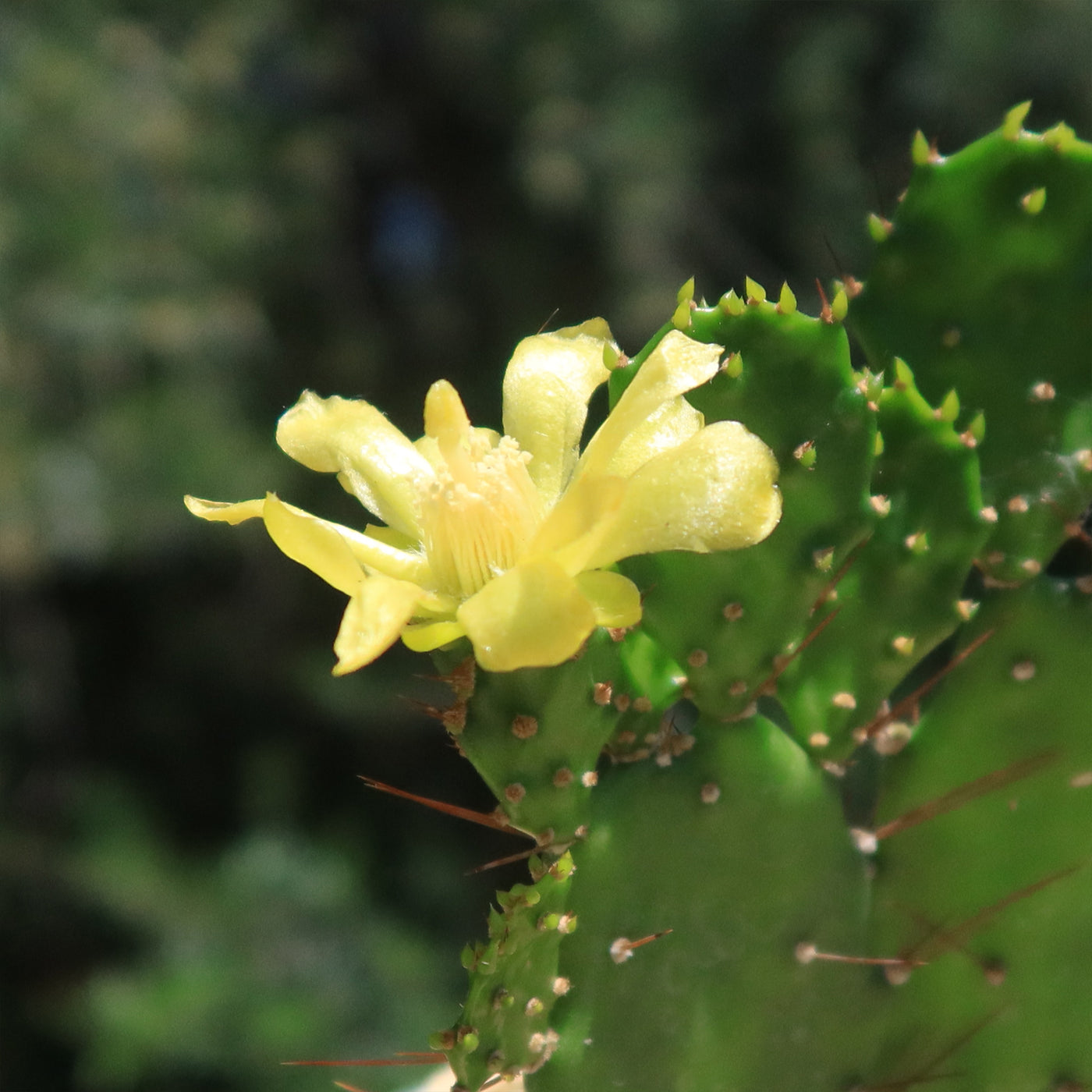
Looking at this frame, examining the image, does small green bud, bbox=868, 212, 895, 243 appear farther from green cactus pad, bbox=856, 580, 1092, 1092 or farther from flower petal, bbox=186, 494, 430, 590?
flower petal, bbox=186, 494, 430, 590

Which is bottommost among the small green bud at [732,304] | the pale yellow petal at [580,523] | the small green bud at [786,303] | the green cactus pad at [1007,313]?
the pale yellow petal at [580,523]

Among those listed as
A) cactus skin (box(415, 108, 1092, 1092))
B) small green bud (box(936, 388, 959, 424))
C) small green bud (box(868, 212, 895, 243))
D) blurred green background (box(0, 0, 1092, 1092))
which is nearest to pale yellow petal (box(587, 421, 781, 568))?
cactus skin (box(415, 108, 1092, 1092))

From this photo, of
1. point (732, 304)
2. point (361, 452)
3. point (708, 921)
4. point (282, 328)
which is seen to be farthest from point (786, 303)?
point (282, 328)

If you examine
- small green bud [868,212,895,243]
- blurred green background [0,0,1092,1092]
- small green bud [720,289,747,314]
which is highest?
blurred green background [0,0,1092,1092]

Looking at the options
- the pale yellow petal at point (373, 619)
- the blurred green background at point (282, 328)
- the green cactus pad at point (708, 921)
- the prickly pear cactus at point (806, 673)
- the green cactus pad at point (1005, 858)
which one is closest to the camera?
the pale yellow petal at point (373, 619)

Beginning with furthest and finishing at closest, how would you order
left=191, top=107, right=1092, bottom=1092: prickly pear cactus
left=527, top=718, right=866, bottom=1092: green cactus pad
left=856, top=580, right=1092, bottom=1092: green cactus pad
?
left=856, top=580, right=1092, bottom=1092: green cactus pad → left=527, top=718, right=866, bottom=1092: green cactus pad → left=191, top=107, right=1092, bottom=1092: prickly pear cactus

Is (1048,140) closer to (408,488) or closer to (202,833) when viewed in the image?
(408,488)

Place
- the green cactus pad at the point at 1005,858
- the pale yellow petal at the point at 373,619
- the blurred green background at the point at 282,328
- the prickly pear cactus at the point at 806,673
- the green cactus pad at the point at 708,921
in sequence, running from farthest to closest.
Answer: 1. the blurred green background at the point at 282,328
2. the green cactus pad at the point at 1005,858
3. the green cactus pad at the point at 708,921
4. the prickly pear cactus at the point at 806,673
5. the pale yellow petal at the point at 373,619

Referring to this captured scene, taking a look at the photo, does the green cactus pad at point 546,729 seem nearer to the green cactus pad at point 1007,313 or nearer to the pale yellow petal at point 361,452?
the pale yellow petal at point 361,452

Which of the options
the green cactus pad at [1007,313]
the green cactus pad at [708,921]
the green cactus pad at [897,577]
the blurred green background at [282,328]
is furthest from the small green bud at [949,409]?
the blurred green background at [282,328]
